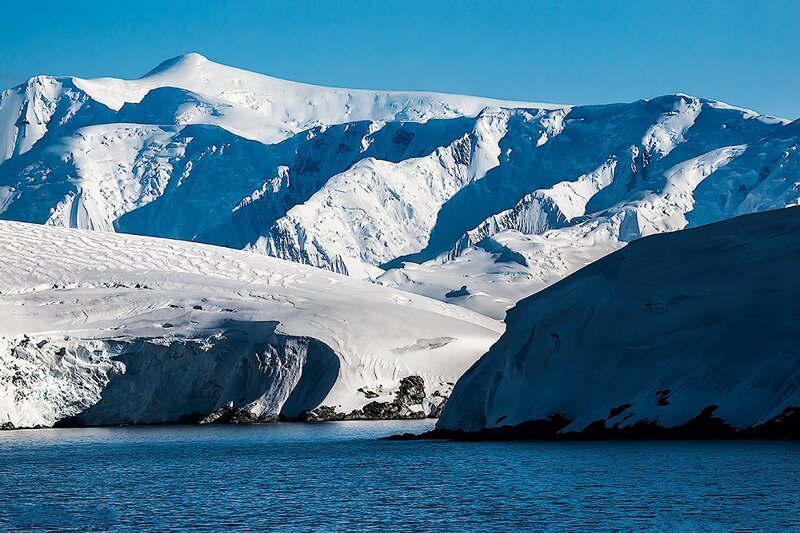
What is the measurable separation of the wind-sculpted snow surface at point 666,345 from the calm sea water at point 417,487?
2.14m

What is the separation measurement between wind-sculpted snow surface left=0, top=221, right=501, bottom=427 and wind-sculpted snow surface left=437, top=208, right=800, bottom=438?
3997cm

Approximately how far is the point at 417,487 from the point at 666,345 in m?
21.5

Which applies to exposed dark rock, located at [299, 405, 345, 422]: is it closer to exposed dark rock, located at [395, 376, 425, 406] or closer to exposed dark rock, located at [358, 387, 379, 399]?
exposed dark rock, located at [358, 387, 379, 399]

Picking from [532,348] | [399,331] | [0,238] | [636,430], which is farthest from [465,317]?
[636,430]

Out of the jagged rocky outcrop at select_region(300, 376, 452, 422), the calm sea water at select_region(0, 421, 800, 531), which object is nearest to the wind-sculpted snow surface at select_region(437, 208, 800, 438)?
the calm sea water at select_region(0, 421, 800, 531)

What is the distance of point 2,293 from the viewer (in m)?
134

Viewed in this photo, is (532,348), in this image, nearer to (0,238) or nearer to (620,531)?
(620,531)

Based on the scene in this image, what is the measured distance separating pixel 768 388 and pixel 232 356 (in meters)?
69.4

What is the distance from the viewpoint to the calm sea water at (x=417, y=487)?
46000mm

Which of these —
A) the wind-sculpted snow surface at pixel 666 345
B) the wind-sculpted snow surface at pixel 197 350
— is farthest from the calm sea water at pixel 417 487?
the wind-sculpted snow surface at pixel 197 350

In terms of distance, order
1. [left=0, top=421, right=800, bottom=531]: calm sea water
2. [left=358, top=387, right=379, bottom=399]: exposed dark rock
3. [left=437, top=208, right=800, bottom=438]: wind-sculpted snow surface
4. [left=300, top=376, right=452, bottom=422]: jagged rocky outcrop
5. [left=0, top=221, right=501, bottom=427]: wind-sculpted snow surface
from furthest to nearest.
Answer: [left=358, top=387, right=379, bottom=399]: exposed dark rock → [left=0, top=221, right=501, bottom=427]: wind-sculpted snow surface → [left=300, top=376, right=452, bottom=422]: jagged rocky outcrop → [left=437, top=208, right=800, bottom=438]: wind-sculpted snow surface → [left=0, top=421, right=800, bottom=531]: calm sea water

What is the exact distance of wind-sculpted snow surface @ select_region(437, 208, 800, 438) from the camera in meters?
66.9

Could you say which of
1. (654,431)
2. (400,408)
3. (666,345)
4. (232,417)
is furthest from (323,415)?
(654,431)

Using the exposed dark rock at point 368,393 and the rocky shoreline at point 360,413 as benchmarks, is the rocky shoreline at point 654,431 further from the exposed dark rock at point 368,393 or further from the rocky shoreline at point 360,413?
the exposed dark rock at point 368,393
